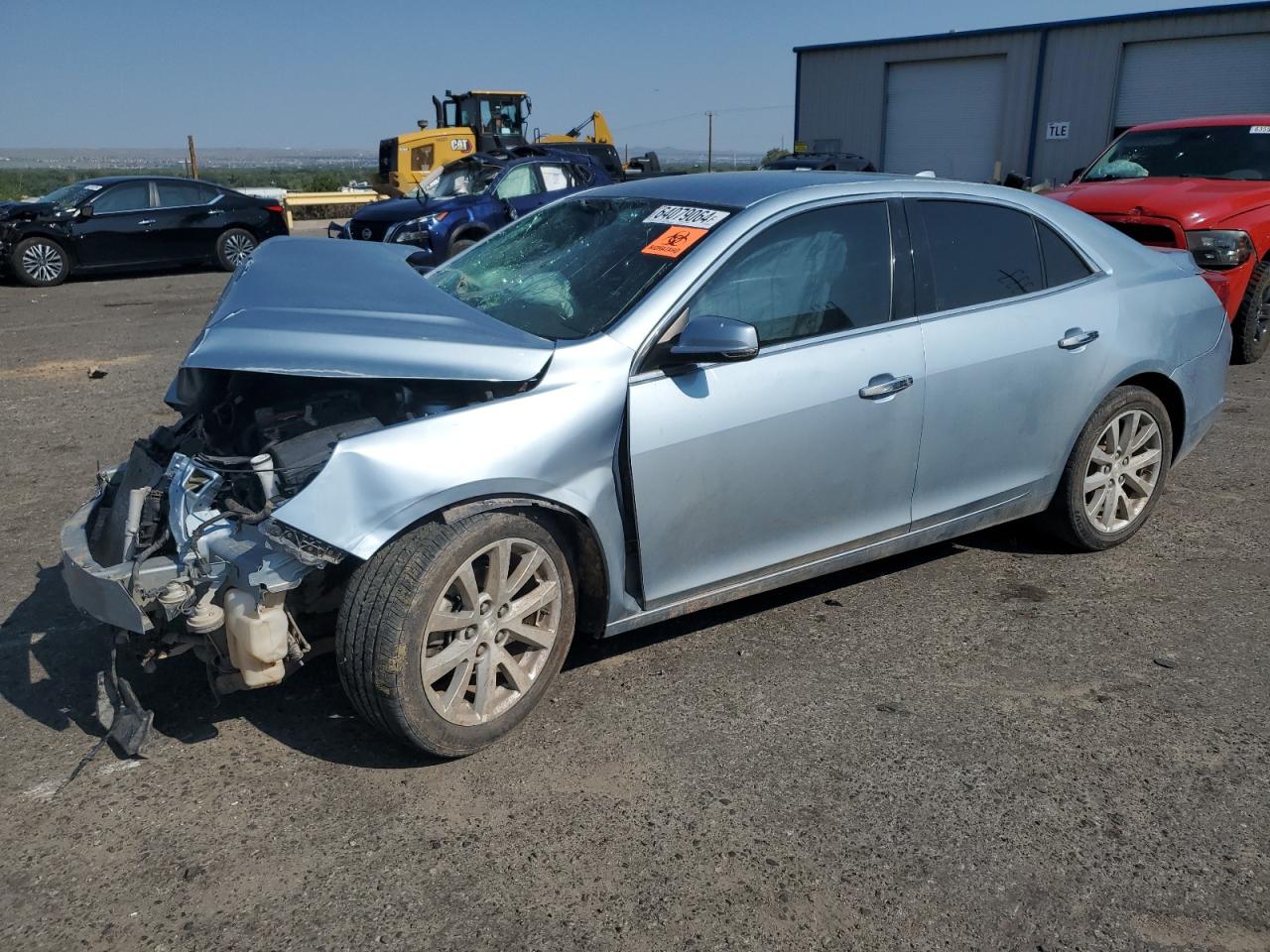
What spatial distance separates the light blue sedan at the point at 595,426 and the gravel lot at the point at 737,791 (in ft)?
0.93

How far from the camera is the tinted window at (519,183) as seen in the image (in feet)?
47.4

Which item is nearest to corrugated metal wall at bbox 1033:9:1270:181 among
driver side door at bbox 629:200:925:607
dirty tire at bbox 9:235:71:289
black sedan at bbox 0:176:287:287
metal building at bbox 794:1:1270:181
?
metal building at bbox 794:1:1270:181

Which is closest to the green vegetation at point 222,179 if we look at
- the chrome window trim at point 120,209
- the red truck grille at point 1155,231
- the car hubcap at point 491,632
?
the chrome window trim at point 120,209

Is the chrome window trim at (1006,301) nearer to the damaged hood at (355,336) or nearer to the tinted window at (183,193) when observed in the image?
the damaged hood at (355,336)

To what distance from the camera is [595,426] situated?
3301 millimetres

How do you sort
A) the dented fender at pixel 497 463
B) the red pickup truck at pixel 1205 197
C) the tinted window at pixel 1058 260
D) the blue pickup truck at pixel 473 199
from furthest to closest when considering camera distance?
the blue pickup truck at pixel 473 199 → the red pickup truck at pixel 1205 197 → the tinted window at pixel 1058 260 → the dented fender at pixel 497 463

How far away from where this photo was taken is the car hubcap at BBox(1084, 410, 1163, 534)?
4.68 m

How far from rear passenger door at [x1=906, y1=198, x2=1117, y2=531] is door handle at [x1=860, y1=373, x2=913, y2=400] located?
0.46ft

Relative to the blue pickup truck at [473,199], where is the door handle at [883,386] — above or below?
above

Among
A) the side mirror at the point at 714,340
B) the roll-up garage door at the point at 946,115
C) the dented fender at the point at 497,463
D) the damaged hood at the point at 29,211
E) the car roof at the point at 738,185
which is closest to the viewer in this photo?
the dented fender at the point at 497,463

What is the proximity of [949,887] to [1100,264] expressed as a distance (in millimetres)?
2957

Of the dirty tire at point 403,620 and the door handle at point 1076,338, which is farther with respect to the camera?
the door handle at point 1076,338

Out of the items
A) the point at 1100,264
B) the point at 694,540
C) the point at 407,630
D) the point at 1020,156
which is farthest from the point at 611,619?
the point at 1020,156

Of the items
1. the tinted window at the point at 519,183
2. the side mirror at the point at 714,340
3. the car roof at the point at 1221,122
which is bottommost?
the tinted window at the point at 519,183
